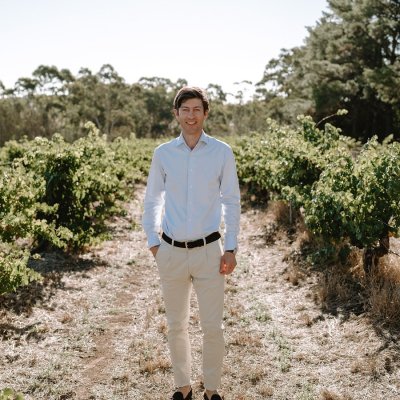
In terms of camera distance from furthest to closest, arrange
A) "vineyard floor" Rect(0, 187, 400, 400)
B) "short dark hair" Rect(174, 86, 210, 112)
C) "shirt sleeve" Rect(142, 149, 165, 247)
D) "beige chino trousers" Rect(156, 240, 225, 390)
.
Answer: "vineyard floor" Rect(0, 187, 400, 400)
"shirt sleeve" Rect(142, 149, 165, 247)
"beige chino trousers" Rect(156, 240, 225, 390)
"short dark hair" Rect(174, 86, 210, 112)

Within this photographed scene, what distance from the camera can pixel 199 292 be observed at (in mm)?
2967

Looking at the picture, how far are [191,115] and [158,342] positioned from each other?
2.57 meters

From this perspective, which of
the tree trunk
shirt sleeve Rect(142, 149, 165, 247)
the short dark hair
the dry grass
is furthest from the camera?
the tree trunk

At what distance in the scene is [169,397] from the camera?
137 inches

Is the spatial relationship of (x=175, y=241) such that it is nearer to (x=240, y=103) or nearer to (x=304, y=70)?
(x=304, y=70)

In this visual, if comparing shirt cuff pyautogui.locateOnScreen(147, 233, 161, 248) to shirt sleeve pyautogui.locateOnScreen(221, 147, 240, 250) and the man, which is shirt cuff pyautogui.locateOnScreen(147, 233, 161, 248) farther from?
shirt sleeve pyautogui.locateOnScreen(221, 147, 240, 250)

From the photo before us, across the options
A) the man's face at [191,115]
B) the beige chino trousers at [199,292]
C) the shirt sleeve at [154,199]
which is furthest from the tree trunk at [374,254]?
the man's face at [191,115]

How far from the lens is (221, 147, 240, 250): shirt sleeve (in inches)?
116

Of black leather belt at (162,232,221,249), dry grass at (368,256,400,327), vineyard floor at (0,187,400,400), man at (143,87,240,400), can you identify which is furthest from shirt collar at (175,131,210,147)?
dry grass at (368,256,400,327)

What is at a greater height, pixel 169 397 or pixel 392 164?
pixel 392 164

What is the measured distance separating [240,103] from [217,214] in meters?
57.8

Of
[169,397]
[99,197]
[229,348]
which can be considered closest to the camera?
[169,397]

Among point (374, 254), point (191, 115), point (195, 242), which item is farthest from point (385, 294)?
point (191, 115)

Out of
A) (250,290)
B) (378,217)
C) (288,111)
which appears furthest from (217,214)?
(288,111)
